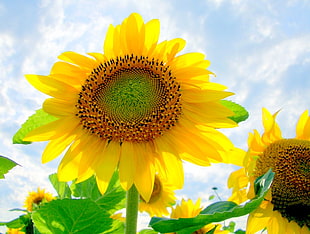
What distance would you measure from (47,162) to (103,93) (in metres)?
0.57

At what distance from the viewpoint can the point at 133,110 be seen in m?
2.24

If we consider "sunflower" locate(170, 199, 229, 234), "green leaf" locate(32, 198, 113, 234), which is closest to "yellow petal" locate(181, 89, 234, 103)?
"green leaf" locate(32, 198, 113, 234)

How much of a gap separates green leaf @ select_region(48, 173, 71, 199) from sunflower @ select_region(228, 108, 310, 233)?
116cm

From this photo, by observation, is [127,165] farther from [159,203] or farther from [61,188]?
[159,203]

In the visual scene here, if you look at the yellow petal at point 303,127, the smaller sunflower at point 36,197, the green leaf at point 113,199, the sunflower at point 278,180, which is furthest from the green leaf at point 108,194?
the smaller sunflower at point 36,197

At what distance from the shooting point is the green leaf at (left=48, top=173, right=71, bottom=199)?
2355 mm

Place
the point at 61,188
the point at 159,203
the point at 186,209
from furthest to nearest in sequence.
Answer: the point at 159,203, the point at 186,209, the point at 61,188

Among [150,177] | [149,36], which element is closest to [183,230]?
[150,177]

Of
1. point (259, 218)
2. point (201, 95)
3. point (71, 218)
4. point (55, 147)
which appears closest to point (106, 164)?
point (55, 147)

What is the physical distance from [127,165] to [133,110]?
38 cm

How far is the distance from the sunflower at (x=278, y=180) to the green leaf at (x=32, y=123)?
127 cm

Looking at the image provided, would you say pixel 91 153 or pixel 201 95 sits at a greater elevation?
pixel 201 95

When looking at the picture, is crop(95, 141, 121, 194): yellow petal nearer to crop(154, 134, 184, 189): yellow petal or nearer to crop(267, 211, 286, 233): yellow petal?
crop(154, 134, 184, 189): yellow petal

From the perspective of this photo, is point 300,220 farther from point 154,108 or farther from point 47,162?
point 47,162
